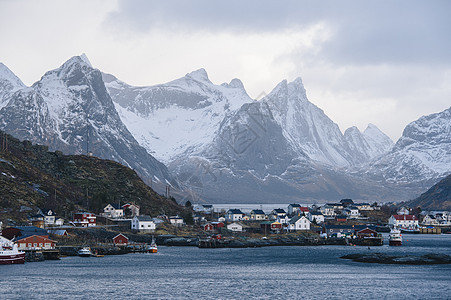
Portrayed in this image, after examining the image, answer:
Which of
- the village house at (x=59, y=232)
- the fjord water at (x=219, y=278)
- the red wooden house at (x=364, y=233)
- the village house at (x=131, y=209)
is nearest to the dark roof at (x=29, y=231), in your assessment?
the fjord water at (x=219, y=278)

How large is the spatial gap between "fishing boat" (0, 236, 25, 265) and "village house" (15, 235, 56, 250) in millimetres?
9032

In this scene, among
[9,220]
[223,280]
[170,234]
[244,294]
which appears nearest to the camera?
[244,294]

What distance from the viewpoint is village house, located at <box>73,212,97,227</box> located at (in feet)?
538

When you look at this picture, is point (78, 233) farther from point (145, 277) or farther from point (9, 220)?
point (145, 277)

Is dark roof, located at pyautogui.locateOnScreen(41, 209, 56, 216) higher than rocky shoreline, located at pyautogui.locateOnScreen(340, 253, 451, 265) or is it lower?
higher

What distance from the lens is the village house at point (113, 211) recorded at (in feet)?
597

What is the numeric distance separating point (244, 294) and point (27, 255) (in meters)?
51.9

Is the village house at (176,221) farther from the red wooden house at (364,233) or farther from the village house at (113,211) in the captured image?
the red wooden house at (364,233)

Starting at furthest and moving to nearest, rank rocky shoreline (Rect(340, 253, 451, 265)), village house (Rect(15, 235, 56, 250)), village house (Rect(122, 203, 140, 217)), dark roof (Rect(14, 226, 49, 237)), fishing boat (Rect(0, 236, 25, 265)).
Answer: village house (Rect(122, 203, 140, 217))
dark roof (Rect(14, 226, 49, 237))
village house (Rect(15, 235, 56, 250))
rocky shoreline (Rect(340, 253, 451, 265))
fishing boat (Rect(0, 236, 25, 265))

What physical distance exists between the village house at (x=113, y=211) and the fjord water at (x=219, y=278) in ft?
138

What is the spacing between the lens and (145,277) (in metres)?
105

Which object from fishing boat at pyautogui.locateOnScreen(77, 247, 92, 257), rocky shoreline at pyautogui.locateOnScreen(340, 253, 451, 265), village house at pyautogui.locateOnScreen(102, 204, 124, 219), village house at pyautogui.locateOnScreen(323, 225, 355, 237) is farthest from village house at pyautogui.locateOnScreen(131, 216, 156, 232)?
rocky shoreline at pyautogui.locateOnScreen(340, 253, 451, 265)

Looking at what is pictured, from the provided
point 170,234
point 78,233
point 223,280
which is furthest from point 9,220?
point 223,280

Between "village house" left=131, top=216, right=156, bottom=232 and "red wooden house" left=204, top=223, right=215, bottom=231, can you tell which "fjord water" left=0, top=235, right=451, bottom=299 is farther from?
"red wooden house" left=204, top=223, right=215, bottom=231
